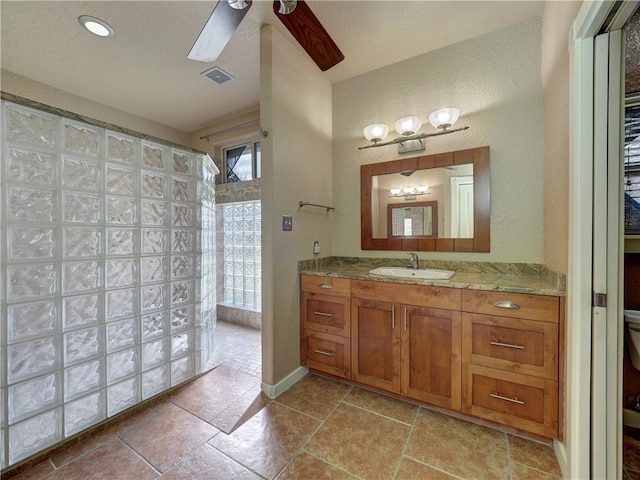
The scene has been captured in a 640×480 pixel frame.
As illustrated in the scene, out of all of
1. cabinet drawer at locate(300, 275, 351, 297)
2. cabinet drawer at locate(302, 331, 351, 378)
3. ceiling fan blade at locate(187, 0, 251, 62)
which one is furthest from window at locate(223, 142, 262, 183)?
cabinet drawer at locate(302, 331, 351, 378)

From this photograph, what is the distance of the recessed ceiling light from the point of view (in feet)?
5.85

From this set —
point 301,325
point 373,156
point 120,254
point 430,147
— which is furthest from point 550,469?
point 120,254

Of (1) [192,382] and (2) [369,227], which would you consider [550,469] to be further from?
(1) [192,382]

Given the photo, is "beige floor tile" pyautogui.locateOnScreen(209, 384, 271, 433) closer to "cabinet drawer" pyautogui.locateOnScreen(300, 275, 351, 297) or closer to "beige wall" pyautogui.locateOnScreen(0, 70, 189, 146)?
"cabinet drawer" pyautogui.locateOnScreen(300, 275, 351, 297)

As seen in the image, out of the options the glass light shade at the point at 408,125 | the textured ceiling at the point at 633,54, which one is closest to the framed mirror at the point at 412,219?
the glass light shade at the point at 408,125

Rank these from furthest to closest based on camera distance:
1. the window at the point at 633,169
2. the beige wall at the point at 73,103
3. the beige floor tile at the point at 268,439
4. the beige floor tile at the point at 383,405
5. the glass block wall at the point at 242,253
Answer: the glass block wall at the point at 242,253, the beige wall at the point at 73,103, the beige floor tile at the point at 383,405, the window at the point at 633,169, the beige floor tile at the point at 268,439

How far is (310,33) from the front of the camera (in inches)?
47.8

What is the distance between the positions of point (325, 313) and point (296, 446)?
85 centimetres

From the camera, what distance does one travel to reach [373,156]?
7.85ft

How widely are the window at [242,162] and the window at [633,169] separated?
3.16 meters

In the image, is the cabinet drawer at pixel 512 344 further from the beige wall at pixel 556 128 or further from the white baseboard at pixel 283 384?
the white baseboard at pixel 283 384

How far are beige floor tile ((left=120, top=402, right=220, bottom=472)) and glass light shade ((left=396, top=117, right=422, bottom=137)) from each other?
249 cm

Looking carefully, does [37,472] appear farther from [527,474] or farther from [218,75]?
[218,75]

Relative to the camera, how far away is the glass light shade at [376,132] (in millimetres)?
2219
